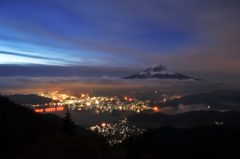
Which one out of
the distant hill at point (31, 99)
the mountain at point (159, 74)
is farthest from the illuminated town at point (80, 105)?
the mountain at point (159, 74)

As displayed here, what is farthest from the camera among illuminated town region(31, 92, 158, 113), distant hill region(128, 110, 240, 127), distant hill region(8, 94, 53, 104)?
illuminated town region(31, 92, 158, 113)

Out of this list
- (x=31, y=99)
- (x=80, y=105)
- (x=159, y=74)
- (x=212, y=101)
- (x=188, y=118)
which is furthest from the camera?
(x=159, y=74)

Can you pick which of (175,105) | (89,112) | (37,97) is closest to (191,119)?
(175,105)

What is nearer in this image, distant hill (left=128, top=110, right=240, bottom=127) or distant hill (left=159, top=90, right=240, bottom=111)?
distant hill (left=128, top=110, right=240, bottom=127)

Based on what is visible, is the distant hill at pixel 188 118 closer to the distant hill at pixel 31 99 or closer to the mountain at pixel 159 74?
the distant hill at pixel 31 99

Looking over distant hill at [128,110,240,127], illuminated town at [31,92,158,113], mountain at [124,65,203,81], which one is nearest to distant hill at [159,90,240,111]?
illuminated town at [31,92,158,113]

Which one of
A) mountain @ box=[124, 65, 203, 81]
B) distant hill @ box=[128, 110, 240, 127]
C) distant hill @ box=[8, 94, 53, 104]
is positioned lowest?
distant hill @ box=[128, 110, 240, 127]

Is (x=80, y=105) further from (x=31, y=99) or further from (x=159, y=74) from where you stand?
(x=159, y=74)

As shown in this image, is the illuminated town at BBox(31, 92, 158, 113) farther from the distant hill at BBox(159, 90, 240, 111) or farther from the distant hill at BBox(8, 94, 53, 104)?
the distant hill at BBox(159, 90, 240, 111)

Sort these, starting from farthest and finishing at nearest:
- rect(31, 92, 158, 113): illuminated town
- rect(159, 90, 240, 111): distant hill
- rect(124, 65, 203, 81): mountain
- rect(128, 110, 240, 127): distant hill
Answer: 1. rect(124, 65, 203, 81): mountain
2. rect(159, 90, 240, 111): distant hill
3. rect(31, 92, 158, 113): illuminated town
4. rect(128, 110, 240, 127): distant hill

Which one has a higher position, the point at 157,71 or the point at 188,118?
the point at 157,71

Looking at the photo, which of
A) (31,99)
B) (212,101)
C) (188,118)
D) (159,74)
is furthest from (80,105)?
(159,74)

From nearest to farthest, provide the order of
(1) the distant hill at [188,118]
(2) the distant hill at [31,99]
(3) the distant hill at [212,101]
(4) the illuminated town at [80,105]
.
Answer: (2) the distant hill at [31,99], (1) the distant hill at [188,118], (4) the illuminated town at [80,105], (3) the distant hill at [212,101]
